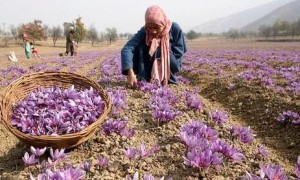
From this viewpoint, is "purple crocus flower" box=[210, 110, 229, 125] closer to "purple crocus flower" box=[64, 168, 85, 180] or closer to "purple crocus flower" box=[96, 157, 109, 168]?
"purple crocus flower" box=[96, 157, 109, 168]

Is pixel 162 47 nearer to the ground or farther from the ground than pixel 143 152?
farther from the ground

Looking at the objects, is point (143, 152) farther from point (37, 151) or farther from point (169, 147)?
point (37, 151)

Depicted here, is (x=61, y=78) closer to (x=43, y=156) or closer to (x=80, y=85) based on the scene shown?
(x=80, y=85)

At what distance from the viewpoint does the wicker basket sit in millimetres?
3135

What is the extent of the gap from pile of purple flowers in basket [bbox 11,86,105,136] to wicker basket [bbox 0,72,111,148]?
3.5 inches

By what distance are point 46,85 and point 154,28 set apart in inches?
115

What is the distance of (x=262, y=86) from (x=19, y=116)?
22.6ft

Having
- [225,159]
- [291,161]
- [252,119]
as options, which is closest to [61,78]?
[225,159]

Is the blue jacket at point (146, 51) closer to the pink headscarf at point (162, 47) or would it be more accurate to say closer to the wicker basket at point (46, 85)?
the pink headscarf at point (162, 47)

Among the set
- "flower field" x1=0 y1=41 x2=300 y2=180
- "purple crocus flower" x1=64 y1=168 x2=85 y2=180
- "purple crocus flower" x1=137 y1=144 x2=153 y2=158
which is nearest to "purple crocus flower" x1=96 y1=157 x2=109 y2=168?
"flower field" x1=0 y1=41 x2=300 y2=180

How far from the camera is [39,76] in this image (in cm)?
420

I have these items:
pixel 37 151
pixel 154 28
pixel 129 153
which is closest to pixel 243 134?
pixel 129 153

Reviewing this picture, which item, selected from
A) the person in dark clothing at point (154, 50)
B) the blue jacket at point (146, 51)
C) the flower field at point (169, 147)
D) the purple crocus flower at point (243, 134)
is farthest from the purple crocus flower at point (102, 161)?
the blue jacket at point (146, 51)

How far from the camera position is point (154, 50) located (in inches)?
273
